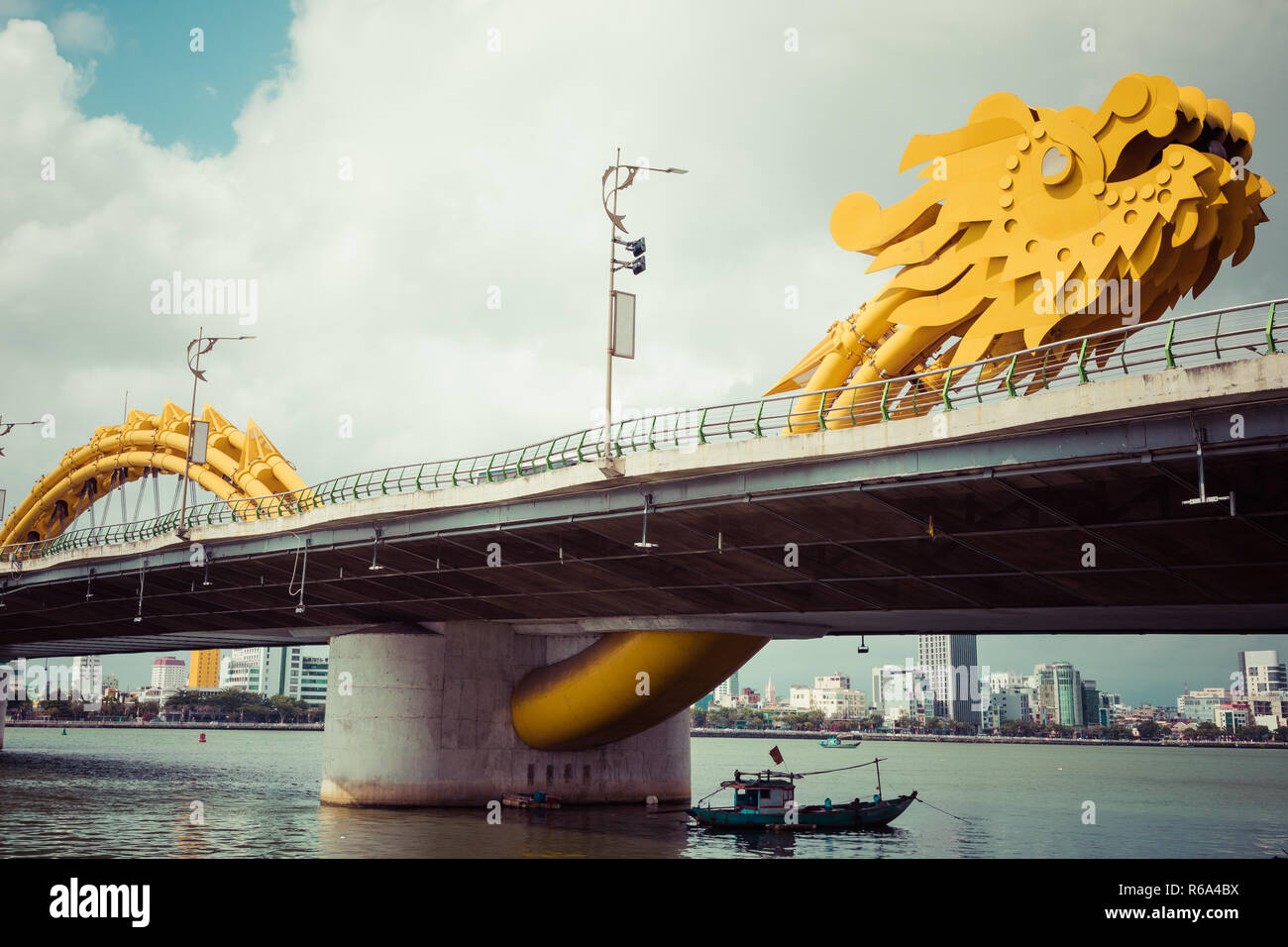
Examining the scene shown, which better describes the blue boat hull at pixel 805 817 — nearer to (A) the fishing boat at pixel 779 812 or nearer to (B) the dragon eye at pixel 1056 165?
(A) the fishing boat at pixel 779 812

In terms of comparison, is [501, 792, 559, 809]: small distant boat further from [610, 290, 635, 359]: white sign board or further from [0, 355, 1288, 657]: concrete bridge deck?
[610, 290, 635, 359]: white sign board

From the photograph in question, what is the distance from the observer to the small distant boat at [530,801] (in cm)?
5075

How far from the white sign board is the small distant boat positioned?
2537 cm

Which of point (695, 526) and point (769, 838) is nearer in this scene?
point (695, 526)

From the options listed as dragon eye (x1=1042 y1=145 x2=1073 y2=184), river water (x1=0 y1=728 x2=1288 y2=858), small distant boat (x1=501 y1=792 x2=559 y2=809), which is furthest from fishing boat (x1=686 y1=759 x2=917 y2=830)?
dragon eye (x1=1042 y1=145 x2=1073 y2=184)

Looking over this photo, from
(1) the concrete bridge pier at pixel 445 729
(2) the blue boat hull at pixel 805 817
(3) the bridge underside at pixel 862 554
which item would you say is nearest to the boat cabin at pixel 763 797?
(2) the blue boat hull at pixel 805 817

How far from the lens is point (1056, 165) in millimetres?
36312

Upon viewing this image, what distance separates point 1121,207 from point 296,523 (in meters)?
32.1

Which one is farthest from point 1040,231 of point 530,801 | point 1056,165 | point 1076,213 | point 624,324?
point 530,801

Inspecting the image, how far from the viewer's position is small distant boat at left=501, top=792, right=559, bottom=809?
5075 centimetres
